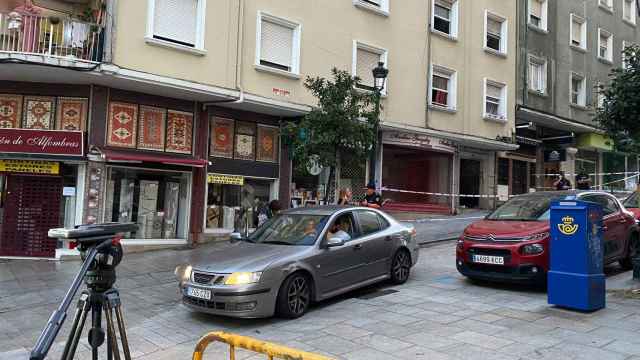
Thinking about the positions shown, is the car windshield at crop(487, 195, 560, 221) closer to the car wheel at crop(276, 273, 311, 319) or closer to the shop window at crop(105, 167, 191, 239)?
the car wheel at crop(276, 273, 311, 319)

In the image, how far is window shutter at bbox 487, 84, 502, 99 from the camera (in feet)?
73.5

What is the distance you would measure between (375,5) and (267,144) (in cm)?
643

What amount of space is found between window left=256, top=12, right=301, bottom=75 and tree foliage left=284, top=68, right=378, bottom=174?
3.20 metres

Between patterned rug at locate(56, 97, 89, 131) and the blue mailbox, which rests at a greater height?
patterned rug at locate(56, 97, 89, 131)

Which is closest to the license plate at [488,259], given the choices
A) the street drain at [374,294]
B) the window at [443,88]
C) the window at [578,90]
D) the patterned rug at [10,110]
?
the street drain at [374,294]

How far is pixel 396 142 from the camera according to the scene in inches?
730

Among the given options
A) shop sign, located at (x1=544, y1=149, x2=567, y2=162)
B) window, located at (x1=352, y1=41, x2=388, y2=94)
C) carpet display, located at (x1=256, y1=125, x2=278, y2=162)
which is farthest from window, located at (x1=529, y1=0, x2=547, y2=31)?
carpet display, located at (x1=256, y1=125, x2=278, y2=162)

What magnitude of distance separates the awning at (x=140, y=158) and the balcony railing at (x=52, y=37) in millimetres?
2138

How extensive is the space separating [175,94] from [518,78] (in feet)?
52.5

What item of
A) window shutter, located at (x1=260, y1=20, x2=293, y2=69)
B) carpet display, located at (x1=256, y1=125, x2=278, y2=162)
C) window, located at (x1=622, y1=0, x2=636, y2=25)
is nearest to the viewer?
window shutter, located at (x1=260, y1=20, x2=293, y2=69)

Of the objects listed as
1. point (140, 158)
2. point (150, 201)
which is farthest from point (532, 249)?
→ point (150, 201)

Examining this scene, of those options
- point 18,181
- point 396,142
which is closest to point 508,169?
point 396,142

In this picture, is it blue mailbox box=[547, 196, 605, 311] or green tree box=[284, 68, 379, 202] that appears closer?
blue mailbox box=[547, 196, 605, 311]

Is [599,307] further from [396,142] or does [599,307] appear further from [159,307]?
[396,142]
